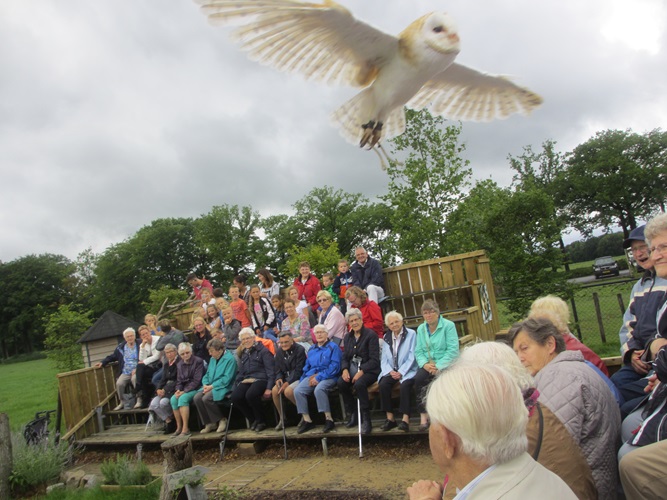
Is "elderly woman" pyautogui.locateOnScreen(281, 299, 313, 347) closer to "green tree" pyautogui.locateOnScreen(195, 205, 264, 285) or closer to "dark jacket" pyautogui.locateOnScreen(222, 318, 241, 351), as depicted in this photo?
"dark jacket" pyautogui.locateOnScreen(222, 318, 241, 351)

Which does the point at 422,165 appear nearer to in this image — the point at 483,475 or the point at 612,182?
the point at 483,475

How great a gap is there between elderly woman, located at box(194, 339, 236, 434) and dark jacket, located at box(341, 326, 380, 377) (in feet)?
5.87

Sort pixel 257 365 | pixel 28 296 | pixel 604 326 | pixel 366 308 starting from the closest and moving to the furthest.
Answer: pixel 366 308 → pixel 257 365 → pixel 604 326 → pixel 28 296

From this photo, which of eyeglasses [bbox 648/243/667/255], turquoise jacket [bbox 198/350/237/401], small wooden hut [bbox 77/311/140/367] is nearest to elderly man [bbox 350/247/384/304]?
turquoise jacket [bbox 198/350/237/401]

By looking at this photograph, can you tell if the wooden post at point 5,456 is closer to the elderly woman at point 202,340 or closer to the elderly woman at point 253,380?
the elderly woman at point 202,340

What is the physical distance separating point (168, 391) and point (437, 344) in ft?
13.6

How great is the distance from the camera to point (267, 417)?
21.0 feet

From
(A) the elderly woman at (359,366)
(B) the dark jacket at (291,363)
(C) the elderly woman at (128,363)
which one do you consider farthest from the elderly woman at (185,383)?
(A) the elderly woman at (359,366)

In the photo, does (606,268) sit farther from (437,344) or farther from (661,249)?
(661,249)

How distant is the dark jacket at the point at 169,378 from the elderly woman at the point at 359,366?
2763 millimetres

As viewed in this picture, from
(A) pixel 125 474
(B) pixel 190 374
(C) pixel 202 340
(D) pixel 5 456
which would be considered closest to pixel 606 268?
(C) pixel 202 340

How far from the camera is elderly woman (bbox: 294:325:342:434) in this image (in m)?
5.28

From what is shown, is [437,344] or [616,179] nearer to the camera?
[437,344]

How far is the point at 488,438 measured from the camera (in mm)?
1204
